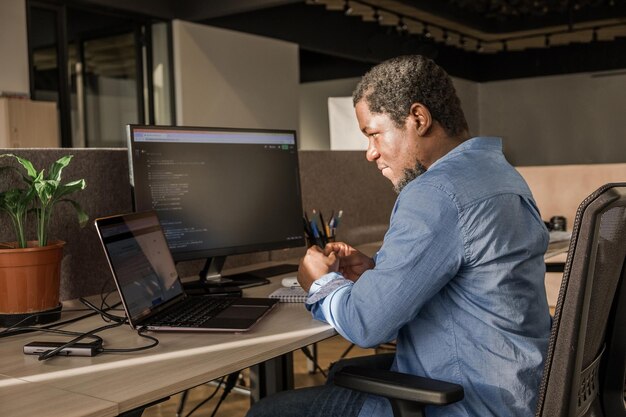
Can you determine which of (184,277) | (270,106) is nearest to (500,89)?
(270,106)

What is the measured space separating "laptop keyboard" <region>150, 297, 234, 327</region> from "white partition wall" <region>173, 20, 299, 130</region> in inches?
173

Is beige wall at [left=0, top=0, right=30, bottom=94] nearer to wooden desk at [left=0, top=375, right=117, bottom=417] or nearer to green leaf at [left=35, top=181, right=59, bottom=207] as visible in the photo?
green leaf at [left=35, top=181, right=59, bottom=207]

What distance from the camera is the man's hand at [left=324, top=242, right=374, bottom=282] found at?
4.77ft

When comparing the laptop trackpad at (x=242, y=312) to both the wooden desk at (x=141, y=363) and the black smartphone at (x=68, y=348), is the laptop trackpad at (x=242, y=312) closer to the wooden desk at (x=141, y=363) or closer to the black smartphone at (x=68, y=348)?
the wooden desk at (x=141, y=363)

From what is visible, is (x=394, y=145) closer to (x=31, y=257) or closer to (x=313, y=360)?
(x=31, y=257)

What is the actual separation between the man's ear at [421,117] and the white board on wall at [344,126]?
1.86 metres

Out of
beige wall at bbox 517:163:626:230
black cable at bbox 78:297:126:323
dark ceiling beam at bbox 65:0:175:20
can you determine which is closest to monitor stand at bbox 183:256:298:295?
black cable at bbox 78:297:126:323

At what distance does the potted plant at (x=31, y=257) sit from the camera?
132 cm

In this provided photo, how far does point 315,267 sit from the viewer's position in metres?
1.32

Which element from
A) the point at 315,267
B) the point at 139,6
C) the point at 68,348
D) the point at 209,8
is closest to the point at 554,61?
the point at 209,8

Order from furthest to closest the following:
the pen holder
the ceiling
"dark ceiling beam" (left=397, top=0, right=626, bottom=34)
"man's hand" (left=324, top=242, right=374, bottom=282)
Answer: "dark ceiling beam" (left=397, top=0, right=626, bottom=34), the ceiling, the pen holder, "man's hand" (left=324, top=242, right=374, bottom=282)

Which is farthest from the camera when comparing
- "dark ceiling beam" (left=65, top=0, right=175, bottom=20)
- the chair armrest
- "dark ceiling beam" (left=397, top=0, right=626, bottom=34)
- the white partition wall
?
"dark ceiling beam" (left=397, top=0, right=626, bottom=34)

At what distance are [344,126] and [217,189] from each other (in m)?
1.43

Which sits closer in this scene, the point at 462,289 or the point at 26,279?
the point at 462,289
